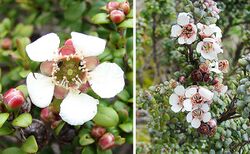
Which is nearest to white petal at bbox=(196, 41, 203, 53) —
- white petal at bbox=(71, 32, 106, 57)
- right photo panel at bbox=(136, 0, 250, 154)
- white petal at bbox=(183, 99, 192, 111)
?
right photo panel at bbox=(136, 0, 250, 154)

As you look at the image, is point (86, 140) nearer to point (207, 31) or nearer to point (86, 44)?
point (86, 44)

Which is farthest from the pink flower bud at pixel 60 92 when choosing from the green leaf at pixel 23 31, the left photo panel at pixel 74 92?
the green leaf at pixel 23 31

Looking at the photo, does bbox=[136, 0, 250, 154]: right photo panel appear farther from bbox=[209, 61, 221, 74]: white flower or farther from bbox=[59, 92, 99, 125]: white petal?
bbox=[59, 92, 99, 125]: white petal

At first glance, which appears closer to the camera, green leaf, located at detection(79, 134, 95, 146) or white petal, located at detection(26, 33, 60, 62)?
white petal, located at detection(26, 33, 60, 62)

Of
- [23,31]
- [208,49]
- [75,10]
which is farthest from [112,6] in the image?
[23,31]

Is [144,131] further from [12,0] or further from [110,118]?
[12,0]

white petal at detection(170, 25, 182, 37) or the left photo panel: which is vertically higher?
white petal at detection(170, 25, 182, 37)

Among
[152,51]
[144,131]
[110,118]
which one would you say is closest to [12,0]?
[152,51]
